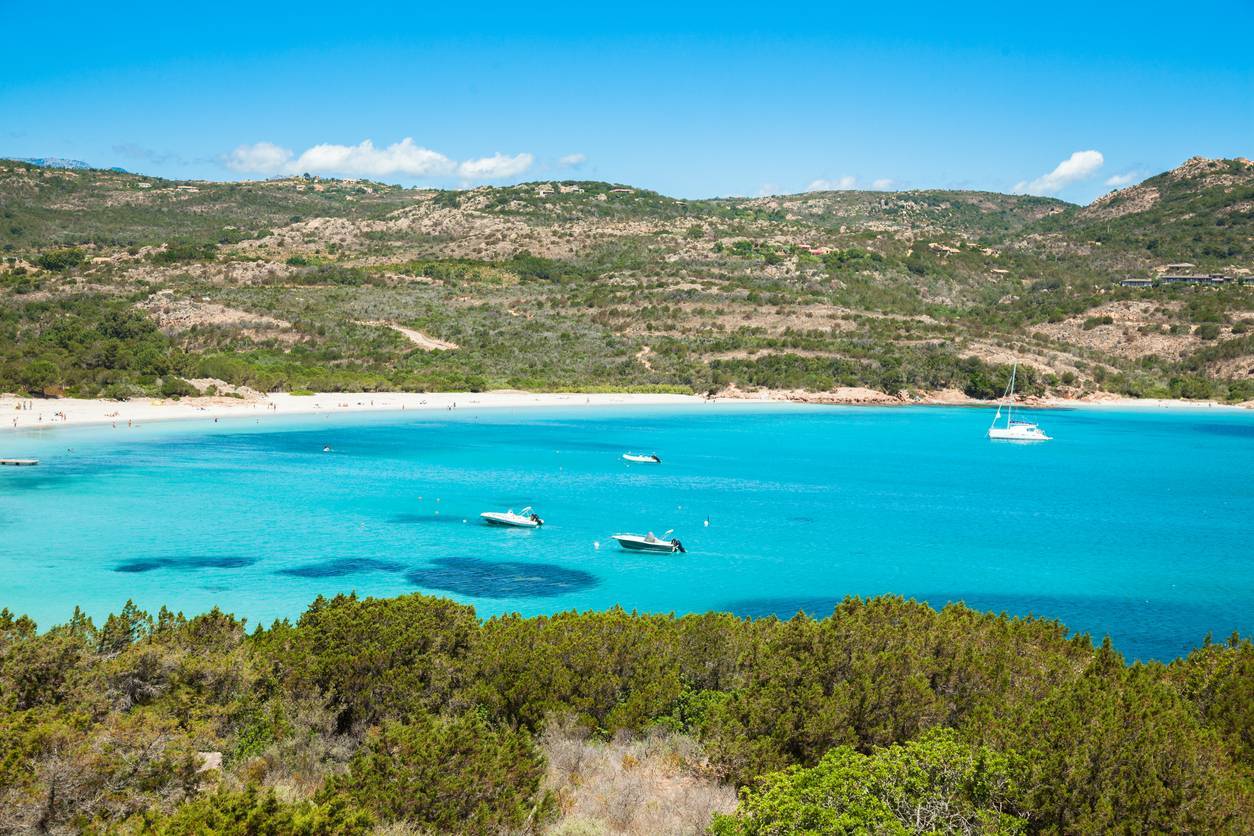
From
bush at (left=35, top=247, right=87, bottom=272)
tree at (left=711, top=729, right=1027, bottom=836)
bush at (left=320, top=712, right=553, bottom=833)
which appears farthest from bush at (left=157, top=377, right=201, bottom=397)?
tree at (left=711, top=729, right=1027, bottom=836)

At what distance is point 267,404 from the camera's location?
7256 centimetres

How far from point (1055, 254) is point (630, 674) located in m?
157

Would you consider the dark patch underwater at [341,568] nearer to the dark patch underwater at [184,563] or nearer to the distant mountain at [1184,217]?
the dark patch underwater at [184,563]

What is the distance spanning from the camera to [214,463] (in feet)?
159

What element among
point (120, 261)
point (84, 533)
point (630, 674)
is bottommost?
point (84, 533)

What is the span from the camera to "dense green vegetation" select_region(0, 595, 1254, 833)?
8633mm

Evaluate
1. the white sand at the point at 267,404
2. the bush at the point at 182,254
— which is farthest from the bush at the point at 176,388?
the bush at the point at 182,254

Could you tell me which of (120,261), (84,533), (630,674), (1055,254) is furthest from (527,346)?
(1055,254)

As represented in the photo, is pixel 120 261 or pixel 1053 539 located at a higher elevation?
pixel 120 261

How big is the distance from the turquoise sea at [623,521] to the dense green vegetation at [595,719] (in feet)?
32.9

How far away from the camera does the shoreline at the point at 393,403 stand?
62.4 metres

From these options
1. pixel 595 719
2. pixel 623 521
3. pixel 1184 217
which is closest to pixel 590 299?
pixel 623 521

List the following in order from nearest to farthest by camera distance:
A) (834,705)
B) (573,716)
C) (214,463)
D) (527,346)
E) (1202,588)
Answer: (834,705) → (573,716) → (1202,588) → (214,463) → (527,346)

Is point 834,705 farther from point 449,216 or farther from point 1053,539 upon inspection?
point 449,216
